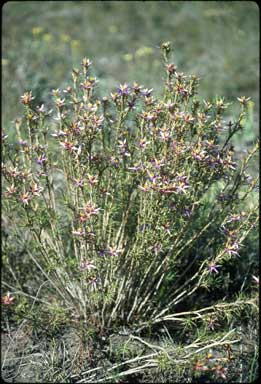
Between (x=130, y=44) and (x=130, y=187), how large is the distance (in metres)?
6.62

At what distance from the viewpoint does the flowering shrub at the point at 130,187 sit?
213 centimetres

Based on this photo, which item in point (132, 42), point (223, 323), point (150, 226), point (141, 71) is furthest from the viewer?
point (132, 42)

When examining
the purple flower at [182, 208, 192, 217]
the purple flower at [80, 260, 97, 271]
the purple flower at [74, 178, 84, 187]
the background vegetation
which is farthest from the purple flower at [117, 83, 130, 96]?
the purple flower at [80, 260, 97, 271]

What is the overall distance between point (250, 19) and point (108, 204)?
661 cm

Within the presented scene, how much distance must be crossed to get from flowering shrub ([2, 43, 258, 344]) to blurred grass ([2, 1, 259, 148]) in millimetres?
2847

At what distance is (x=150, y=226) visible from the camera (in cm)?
228

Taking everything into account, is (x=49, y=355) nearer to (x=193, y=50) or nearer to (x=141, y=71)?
(x=141, y=71)

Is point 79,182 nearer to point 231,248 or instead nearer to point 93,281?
point 93,281

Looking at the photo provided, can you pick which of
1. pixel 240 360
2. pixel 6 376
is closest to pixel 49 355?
pixel 6 376

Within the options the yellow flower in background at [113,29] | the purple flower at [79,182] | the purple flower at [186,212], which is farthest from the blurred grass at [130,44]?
the purple flower at [79,182]

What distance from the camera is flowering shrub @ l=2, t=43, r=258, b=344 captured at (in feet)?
7.00

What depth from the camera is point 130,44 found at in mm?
8633

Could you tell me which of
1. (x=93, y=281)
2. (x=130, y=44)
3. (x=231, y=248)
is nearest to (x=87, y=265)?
(x=93, y=281)

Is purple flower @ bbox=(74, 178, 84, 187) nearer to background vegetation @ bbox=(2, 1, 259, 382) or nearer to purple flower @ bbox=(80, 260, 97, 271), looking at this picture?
purple flower @ bbox=(80, 260, 97, 271)
